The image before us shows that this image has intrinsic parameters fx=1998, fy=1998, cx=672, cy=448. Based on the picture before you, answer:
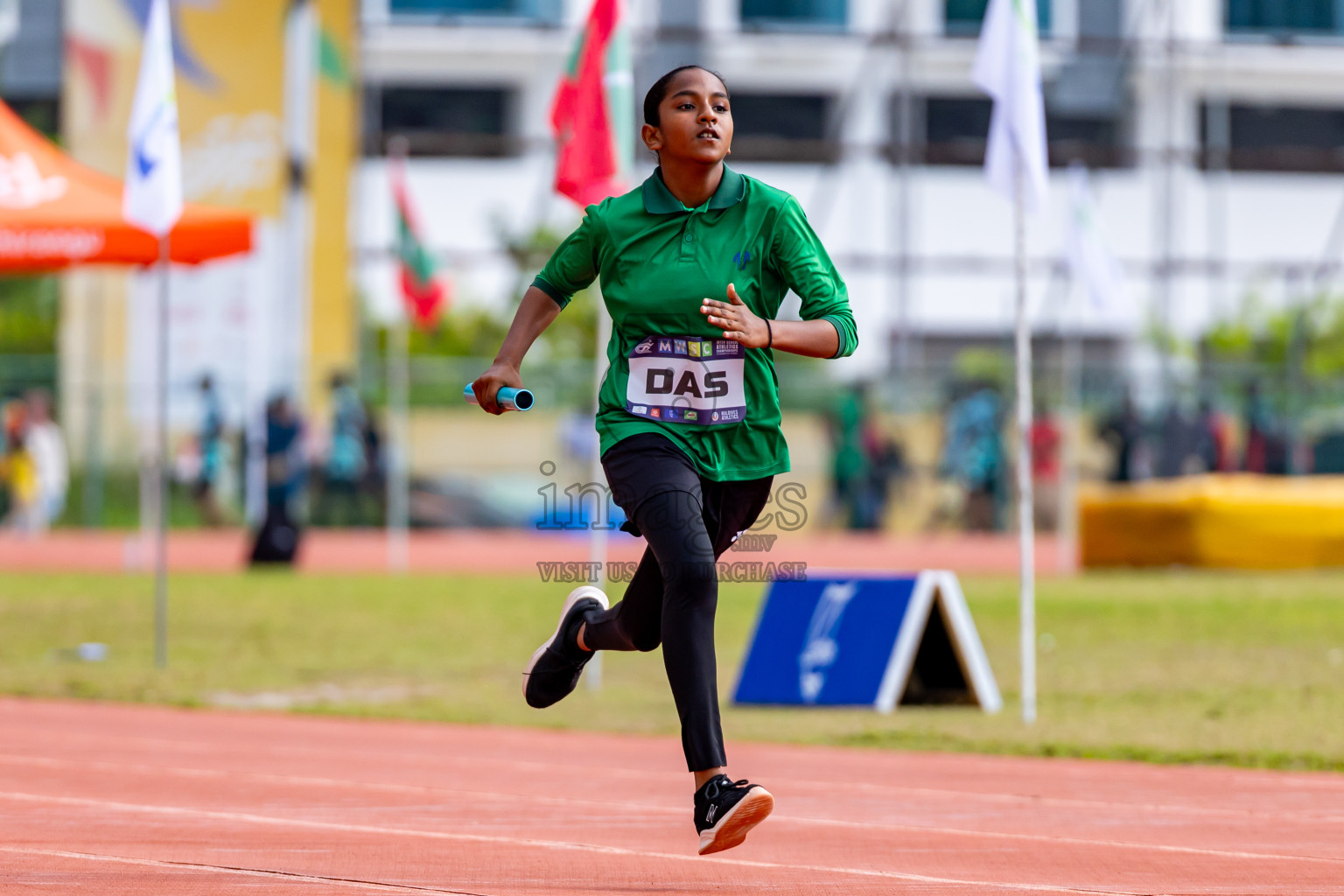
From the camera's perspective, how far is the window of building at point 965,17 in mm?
40594

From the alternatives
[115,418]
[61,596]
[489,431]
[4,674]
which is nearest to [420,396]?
[489,431]

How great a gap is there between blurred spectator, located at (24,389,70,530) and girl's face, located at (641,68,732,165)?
2593cm

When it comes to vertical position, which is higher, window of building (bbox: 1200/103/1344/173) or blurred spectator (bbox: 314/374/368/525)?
window of building (bbox: 1200/103/1344/173)

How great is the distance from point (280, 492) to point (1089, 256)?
940cm

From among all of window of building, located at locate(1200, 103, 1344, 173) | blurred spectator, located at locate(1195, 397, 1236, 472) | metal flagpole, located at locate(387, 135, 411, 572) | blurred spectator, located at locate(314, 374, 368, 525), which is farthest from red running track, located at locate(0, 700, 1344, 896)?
window of building, located at locate(1200, 103, 1344, 173)

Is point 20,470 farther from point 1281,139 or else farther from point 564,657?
point 1281,139

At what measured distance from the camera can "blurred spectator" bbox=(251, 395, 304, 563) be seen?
22438 millimetres

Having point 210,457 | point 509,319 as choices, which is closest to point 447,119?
point 509,319

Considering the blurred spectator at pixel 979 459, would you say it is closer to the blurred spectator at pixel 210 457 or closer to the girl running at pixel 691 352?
the blurred spectator at pixel 210 457

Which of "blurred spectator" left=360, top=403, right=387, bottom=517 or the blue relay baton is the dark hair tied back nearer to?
the blue relay baton

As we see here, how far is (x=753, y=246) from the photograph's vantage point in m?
5.32

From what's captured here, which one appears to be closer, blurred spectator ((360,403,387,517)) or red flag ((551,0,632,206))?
red flag ((551,0,632,206))

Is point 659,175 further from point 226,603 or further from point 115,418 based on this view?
point 115,418

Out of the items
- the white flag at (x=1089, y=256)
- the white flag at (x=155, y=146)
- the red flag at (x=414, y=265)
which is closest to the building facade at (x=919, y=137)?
the red flag at (x=414, y=265)
